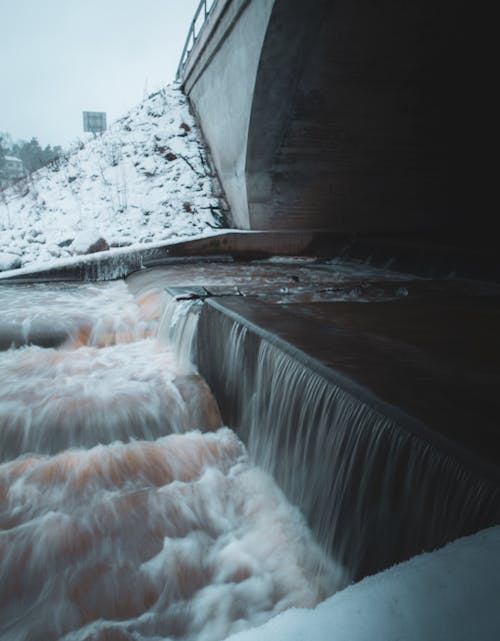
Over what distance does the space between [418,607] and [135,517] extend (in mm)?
2015

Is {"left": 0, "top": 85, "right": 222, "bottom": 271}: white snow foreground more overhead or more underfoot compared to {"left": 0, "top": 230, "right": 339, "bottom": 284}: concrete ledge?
more overhead

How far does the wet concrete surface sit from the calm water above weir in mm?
875

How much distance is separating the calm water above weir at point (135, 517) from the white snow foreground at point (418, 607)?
1040 millimetres

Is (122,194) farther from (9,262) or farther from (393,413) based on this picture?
(393,413)

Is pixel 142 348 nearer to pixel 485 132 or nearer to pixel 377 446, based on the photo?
pixel 377 446

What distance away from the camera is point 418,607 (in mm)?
903

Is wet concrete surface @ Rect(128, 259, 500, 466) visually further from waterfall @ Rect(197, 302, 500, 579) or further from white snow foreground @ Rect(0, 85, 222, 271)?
white snow foreground @ Rect(0, 85, 222, 271)

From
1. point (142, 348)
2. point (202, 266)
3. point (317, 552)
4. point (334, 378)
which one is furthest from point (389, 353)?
point (202, 266)

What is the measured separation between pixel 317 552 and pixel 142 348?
344cm

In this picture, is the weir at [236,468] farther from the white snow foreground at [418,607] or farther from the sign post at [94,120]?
the sign post at [94,120]

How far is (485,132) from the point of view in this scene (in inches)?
385

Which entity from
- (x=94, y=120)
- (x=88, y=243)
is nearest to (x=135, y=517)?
(x=88, y=243)

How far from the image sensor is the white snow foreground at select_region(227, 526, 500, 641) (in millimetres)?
840

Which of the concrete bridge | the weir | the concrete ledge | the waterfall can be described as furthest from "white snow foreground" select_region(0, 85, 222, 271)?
the waterfall
